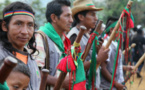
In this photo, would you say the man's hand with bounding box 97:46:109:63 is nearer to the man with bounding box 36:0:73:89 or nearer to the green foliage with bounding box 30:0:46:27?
the man with bounding box 36:0:73:89

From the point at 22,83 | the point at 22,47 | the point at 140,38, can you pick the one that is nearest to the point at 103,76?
the point at 22,47

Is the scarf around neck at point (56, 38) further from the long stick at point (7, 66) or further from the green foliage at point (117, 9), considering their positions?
the green foliage at point (117, 9)

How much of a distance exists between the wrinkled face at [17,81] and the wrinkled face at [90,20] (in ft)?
6.67

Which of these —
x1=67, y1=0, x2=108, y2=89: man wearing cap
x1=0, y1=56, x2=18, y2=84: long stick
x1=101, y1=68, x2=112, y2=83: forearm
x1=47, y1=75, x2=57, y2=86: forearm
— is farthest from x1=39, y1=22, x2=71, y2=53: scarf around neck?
x1=0, y1=56, x2=18, y2=84: long stick

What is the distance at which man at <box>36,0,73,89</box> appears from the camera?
2631 millimetres

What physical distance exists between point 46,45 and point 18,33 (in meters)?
0.71

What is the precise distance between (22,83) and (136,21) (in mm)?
19714

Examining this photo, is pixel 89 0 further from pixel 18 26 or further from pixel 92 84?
pixel 18 26

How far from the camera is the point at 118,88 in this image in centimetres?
386

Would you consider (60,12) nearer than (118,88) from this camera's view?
Yes

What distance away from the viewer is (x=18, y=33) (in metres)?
2.04

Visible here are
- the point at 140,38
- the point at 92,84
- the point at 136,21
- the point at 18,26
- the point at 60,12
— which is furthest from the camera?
the point at 136,21

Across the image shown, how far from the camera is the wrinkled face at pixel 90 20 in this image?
140 inches

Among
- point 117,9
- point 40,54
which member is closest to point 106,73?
point 40,54
